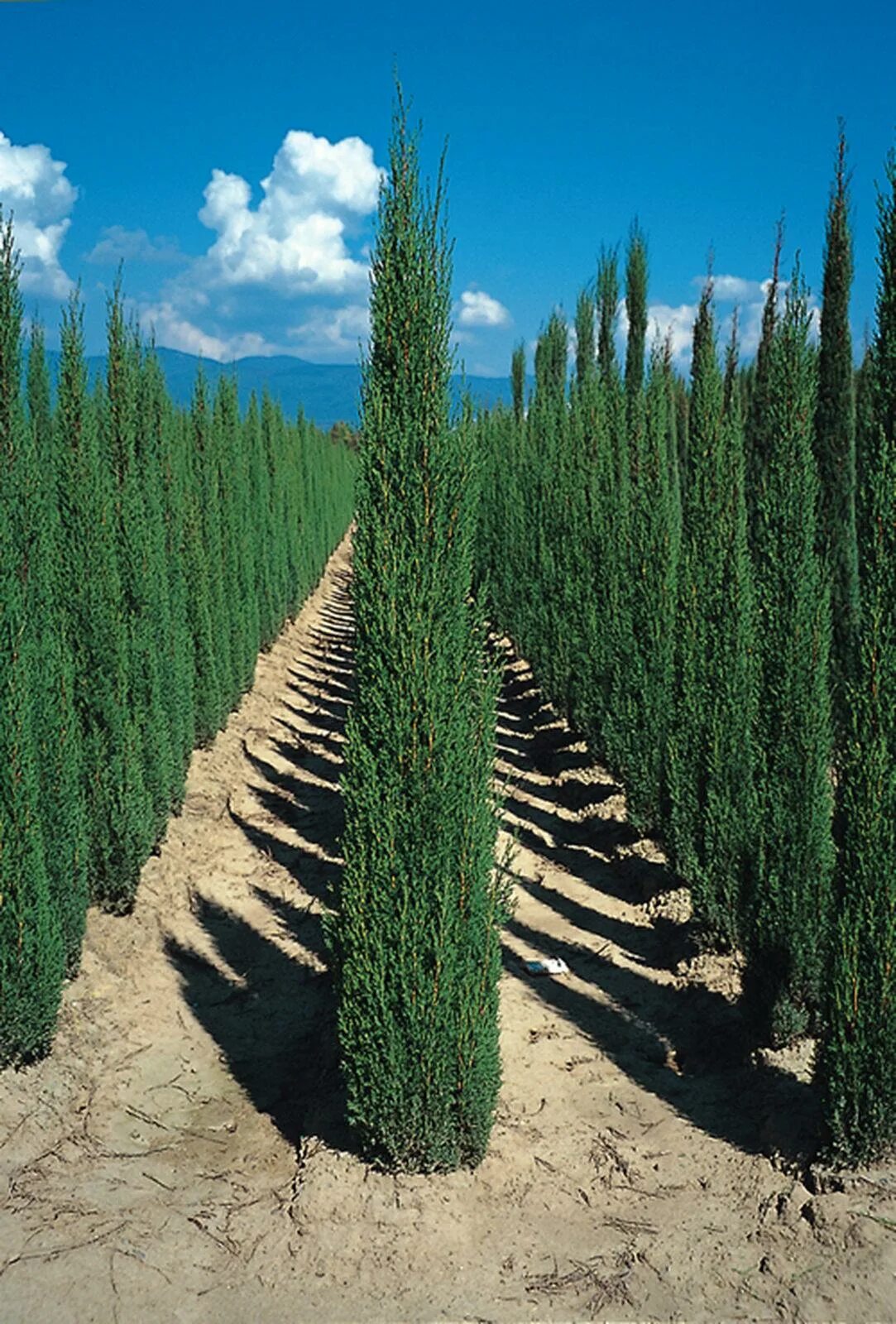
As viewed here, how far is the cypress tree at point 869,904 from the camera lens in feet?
14.7

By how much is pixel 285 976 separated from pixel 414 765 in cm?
341

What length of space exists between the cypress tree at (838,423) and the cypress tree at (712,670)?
171 inches

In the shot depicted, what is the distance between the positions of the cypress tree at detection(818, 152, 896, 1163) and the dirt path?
0.29m

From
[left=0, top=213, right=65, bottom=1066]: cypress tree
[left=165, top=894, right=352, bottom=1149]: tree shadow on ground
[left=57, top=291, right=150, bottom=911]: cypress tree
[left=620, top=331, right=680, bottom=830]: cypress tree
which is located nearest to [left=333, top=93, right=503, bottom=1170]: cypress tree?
[left=165, top=894, right=352, bottom=1149]: tree shadow on ground

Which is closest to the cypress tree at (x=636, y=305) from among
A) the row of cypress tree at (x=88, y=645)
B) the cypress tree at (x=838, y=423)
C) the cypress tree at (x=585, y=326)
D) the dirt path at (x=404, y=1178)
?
the cypress tree at (x=585, y=326)

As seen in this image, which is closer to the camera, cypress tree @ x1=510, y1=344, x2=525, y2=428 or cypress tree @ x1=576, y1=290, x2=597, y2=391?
cypress tree @ x1=576, y1=290, x2=597, y2=391

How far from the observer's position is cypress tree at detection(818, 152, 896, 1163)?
4.49m

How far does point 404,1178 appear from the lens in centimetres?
473

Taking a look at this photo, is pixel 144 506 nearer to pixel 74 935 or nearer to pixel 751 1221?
pixel 74 935

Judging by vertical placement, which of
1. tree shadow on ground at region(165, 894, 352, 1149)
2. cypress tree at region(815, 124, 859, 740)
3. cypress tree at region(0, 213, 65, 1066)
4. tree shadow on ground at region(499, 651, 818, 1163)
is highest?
cypress tree at region(815, 124, 859, 740)

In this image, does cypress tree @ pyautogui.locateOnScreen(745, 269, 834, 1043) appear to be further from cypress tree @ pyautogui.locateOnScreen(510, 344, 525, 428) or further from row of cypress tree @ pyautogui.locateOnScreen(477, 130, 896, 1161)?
cypress tree @ pyautogui.locateOnScreen(510, 344, 525, 428)

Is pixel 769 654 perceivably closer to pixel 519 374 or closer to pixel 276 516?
pixel 276 516

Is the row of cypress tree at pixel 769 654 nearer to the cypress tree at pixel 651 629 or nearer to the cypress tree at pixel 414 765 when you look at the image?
the cypress tree at pixel 651 629

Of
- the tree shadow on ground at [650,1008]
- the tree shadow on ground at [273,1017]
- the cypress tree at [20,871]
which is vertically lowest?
the tree shadow on ground at [273,1017]
